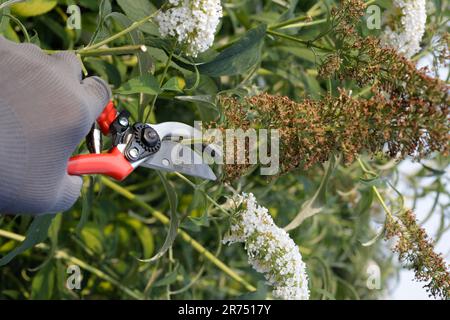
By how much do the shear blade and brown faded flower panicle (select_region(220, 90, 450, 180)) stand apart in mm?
56

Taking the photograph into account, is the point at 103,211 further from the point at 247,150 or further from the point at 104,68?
the point at 247,150

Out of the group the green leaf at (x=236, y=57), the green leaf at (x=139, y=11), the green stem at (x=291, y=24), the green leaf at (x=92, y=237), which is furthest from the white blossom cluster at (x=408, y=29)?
the green leaf at (x=92, y=237)

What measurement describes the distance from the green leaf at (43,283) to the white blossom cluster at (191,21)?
0.68 metres

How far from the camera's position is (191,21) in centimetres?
87

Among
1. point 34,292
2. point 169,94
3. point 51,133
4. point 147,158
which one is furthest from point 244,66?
point 34,292

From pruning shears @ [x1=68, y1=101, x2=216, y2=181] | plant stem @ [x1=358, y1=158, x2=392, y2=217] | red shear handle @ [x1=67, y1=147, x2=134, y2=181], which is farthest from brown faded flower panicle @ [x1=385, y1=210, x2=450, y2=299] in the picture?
red shear handle @ [x1=67, y1=147, x2=134, y2=181]

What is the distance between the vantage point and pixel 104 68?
1.27m

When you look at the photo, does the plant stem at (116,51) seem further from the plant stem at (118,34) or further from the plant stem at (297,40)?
the plant stem at (297,40)

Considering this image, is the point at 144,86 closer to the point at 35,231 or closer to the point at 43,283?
the point at 35,231

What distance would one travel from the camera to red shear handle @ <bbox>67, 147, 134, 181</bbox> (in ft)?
2.67

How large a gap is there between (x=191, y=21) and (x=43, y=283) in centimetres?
74

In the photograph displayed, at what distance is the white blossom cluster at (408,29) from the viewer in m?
1.17

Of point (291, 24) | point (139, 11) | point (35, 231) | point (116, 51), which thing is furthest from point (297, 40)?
point (35, 231)
